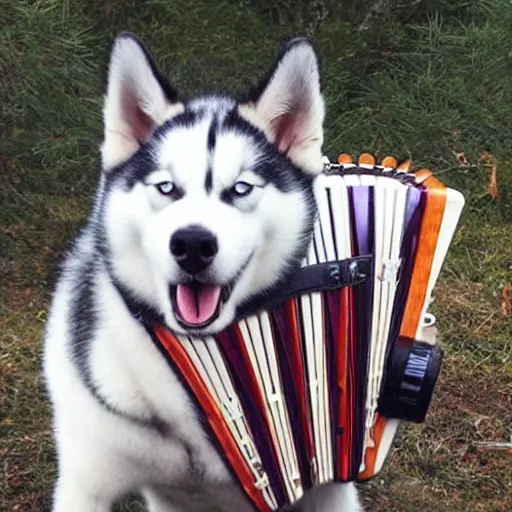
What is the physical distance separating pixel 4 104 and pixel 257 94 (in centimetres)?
226

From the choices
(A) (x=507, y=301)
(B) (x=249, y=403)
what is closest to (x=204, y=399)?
(B) (x=249, y=403)

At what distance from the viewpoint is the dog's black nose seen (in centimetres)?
184

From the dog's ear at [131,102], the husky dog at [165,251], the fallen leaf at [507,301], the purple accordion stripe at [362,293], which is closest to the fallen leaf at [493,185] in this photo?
the fallen leaf at [507,301]

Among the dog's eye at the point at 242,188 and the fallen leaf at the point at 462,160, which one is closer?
the dog's eye at the point at 242,188

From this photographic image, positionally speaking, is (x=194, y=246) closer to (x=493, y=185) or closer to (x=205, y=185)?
(x=205, y=185)

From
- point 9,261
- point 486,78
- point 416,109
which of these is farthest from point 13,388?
point 486,78

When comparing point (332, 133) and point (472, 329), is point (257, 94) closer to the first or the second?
point (472, 329)

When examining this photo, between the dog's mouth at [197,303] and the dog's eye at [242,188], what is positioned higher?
the dog's eye at [242,188]

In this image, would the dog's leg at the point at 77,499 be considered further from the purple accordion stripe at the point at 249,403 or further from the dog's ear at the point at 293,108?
Answer: the dog's ear at the point at 293,108

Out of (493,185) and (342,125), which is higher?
(342,125)

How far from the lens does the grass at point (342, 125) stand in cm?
338

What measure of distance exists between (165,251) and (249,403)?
41cm

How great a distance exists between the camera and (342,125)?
4320 mm

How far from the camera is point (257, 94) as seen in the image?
2068 mm
